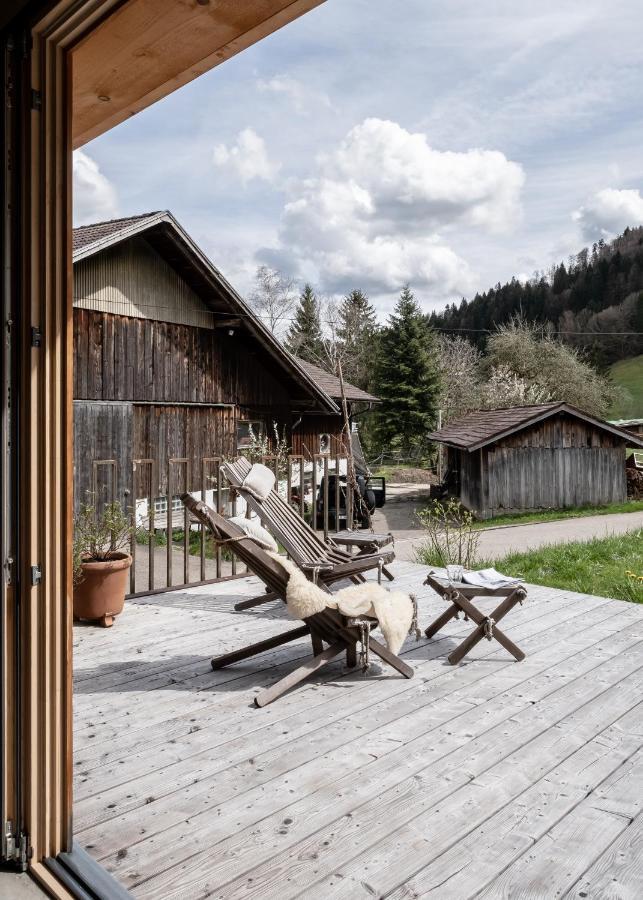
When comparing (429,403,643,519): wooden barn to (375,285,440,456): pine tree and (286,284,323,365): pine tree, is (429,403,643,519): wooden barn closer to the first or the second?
(375,285,440,456): pine tree

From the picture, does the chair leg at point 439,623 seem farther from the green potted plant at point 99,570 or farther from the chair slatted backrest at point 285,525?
the green potted plant at point 99,570

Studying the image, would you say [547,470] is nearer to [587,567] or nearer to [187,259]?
[187,259]

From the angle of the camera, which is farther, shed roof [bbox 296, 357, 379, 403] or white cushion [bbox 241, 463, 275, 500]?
shed roof [bbox 296, 357, 379, 403]

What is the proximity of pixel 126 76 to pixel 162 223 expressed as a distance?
10.4 m

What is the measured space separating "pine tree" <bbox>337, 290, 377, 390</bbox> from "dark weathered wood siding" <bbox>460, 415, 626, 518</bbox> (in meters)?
18.1

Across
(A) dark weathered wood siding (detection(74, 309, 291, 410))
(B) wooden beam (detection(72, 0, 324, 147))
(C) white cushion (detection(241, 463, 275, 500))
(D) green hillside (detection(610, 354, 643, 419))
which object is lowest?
(C) white cushion (detection(241, 463, 275, 500))

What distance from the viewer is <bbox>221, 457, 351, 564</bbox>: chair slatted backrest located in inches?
168

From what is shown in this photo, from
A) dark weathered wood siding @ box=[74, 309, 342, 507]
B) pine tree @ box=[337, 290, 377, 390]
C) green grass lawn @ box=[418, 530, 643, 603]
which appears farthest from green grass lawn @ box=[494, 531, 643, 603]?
pine tree @ box=[337, 290, 377, 390]

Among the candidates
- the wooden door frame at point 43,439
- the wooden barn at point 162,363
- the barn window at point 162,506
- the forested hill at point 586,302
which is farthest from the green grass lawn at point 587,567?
the forested hill at point 586,302

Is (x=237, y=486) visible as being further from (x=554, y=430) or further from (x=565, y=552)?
(x=554, y=430)

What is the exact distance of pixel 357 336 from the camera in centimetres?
3984

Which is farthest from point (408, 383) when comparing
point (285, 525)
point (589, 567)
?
point (285, 525)

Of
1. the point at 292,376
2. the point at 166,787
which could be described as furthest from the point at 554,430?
the point at 166,787

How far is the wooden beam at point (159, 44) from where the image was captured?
1903 mm
